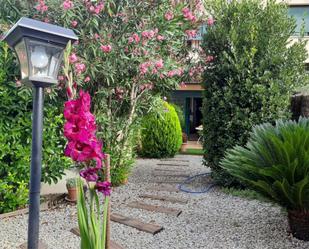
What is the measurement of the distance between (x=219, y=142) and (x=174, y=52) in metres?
2.04

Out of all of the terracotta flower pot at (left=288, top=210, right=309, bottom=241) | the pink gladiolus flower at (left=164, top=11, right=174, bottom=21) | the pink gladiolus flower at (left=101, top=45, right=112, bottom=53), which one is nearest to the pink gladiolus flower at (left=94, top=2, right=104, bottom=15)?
the pink gladiolus flower at (left=101, top=45, right=112, bottom=53)

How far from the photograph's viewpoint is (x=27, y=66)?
2.39 meters

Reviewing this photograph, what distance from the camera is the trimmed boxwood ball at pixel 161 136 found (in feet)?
32.7

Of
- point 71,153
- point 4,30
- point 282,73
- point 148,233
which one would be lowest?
point 148,233

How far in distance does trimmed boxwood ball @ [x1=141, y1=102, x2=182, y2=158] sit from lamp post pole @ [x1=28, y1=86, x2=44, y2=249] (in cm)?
747

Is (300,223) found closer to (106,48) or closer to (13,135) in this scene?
(106,48)

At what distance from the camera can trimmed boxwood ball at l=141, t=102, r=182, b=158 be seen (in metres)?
9.96

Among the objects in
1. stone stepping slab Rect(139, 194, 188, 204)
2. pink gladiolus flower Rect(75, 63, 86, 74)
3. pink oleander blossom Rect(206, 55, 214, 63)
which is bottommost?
stone stepping slab Rect(139, 194, 188, 204)

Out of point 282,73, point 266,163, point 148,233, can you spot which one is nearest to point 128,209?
point 148,233

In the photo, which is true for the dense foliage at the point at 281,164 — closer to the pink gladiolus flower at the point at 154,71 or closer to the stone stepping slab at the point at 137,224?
the stone stepping slab at the point at 137,224

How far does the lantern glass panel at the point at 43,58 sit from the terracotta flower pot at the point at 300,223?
2.98 meters

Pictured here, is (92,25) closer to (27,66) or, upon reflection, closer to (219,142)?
(27,66)

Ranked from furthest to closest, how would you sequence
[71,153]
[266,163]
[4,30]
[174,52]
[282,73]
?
[174,52]
[282,73]
[4,30]
[266,163]
[71,153]

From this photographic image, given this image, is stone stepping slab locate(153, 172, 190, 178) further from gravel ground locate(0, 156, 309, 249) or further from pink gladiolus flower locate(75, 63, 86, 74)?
pink gladiolus flower locate(75, 63, 86, 74)
